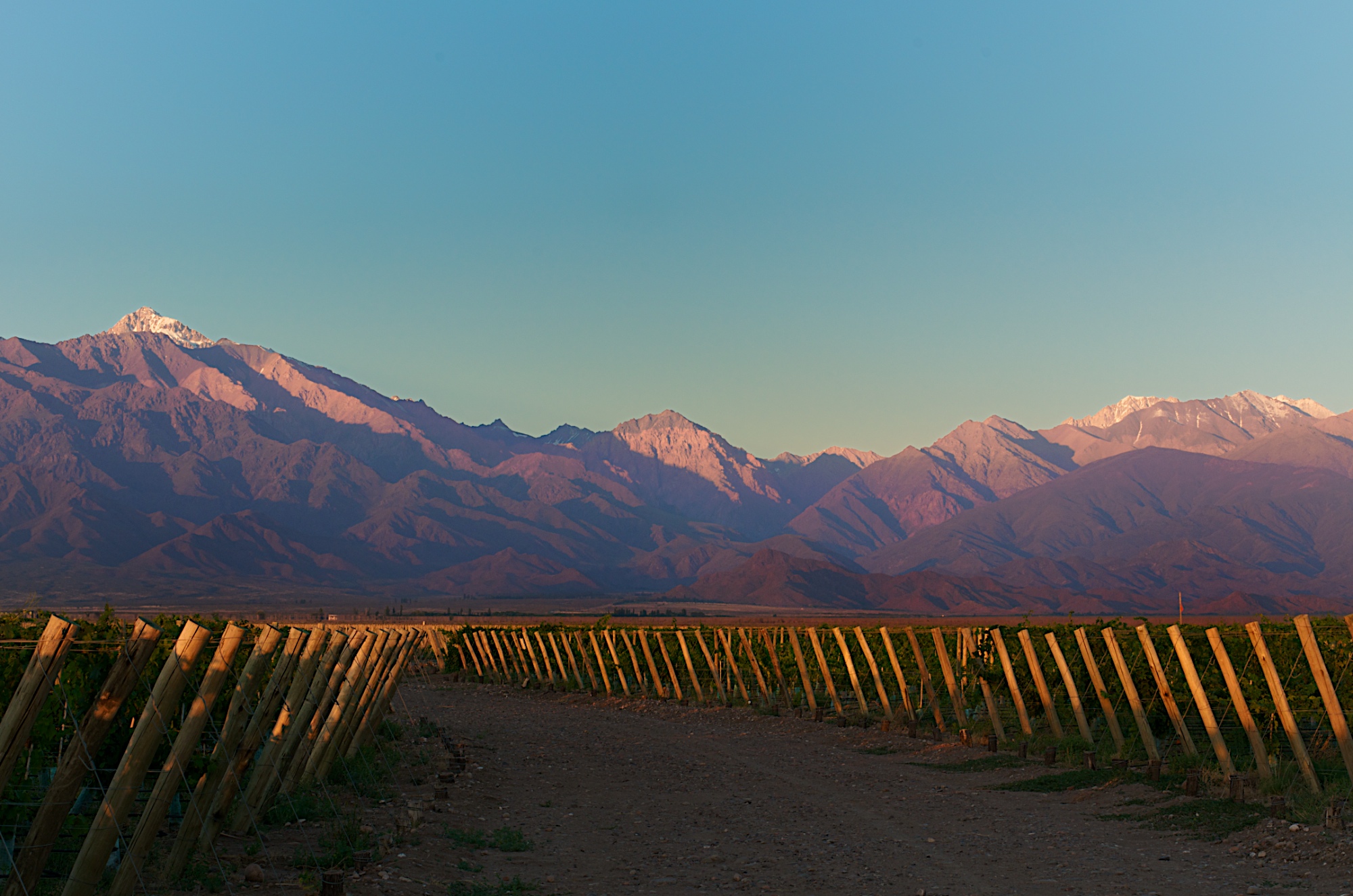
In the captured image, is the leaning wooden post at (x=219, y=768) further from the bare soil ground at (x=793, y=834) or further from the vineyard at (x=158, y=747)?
the bare soil ground at (x=793, y=834)

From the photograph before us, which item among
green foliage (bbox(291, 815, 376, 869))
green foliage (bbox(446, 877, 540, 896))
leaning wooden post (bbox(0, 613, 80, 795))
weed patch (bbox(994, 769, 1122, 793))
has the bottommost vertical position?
weed patch (bbox(994, 769, 1122, 793))

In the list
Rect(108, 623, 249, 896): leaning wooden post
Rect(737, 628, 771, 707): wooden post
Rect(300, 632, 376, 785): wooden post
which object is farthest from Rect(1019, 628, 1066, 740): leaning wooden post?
Rect(108, 623, 249, 896): leaning wooden post

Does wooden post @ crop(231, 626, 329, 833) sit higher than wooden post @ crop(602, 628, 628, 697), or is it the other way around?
wooden post @ crop(231, 626, 329, 833)

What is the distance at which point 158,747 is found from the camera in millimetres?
12641

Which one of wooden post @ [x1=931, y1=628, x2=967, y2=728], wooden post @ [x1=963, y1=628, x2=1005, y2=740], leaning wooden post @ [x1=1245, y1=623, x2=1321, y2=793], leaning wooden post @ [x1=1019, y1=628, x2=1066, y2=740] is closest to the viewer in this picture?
leaning wooden post @ [x1=1245, y1=623, x2=1321, y2=793]

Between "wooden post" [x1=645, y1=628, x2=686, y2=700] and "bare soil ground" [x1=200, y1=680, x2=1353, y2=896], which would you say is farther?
"wooden post" [x1=645, y1=628, x2=686, y2=700]

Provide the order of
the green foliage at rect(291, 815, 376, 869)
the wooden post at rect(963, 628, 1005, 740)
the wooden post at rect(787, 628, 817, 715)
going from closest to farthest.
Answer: the green foliage at rect(291, 815, 376, 869) → the wooden post at rect(963, 628, 1005, 740) → the wooden post at rect(787, 628, 817, 715)

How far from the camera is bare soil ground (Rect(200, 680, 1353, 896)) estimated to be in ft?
40.0

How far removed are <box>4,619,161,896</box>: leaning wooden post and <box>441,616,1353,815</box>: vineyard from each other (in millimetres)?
12327

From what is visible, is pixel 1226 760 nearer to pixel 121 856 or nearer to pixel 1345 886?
pixel 1345 886

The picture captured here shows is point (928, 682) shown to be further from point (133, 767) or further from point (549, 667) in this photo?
point (549, 667)

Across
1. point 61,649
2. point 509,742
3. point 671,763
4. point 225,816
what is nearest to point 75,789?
point 61,649

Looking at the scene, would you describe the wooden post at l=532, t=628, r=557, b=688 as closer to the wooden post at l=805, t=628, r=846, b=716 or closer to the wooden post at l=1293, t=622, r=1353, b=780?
the wooden post at l=805, t=628, r=846, b=716

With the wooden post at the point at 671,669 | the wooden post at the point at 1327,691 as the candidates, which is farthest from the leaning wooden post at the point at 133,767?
the wooden post at the point at 671,669
